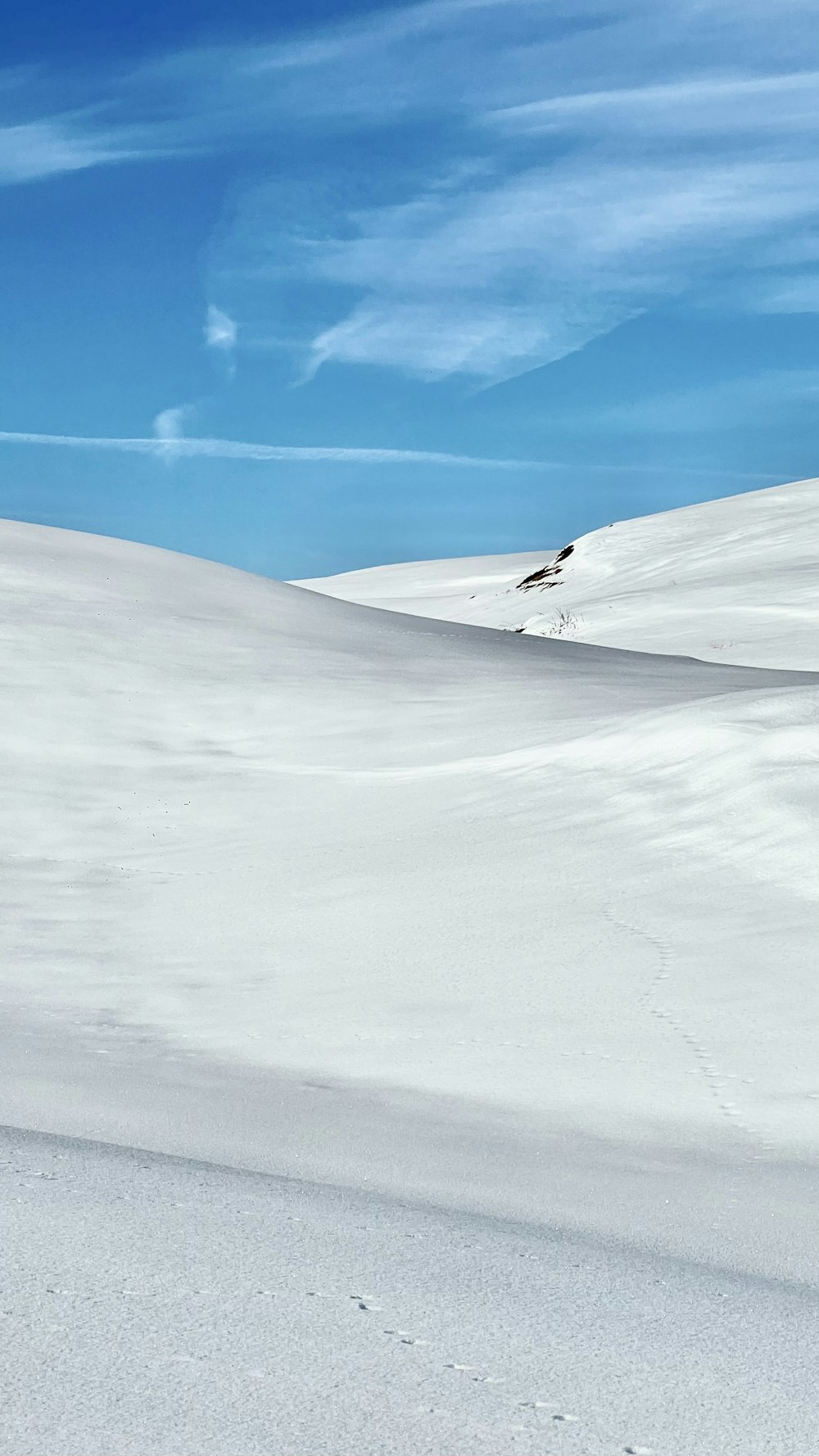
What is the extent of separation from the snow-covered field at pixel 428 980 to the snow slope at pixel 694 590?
17.0 feet

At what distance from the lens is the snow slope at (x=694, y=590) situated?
15844 mm

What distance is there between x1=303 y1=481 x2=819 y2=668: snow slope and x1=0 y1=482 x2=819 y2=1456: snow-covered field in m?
5.18

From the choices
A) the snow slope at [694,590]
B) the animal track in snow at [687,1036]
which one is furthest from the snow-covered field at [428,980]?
the snow slope at [694,590]

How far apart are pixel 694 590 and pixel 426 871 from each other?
14.1 m

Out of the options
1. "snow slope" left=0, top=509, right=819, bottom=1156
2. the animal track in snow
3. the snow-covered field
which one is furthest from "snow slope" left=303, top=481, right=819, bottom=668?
the animal track in snow

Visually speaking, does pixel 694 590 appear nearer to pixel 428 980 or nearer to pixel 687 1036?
pixel 428 980

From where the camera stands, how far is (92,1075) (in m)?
3.68

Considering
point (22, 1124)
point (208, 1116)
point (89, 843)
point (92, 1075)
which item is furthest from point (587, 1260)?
point (89, 843)

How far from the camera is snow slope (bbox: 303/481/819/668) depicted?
624 inches

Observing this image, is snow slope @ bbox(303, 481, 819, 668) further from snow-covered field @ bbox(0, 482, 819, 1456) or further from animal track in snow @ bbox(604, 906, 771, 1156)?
animal track in snow @ bbox(604, 906, 771, 1156)

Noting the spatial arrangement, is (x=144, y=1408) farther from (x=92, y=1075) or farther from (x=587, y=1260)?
(x=92, y=1075)

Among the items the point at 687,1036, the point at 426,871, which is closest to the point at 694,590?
the point at 426,871

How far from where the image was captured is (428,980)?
4617 millimetres

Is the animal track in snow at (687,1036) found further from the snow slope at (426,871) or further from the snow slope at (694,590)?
the snow slope at (694,590)
